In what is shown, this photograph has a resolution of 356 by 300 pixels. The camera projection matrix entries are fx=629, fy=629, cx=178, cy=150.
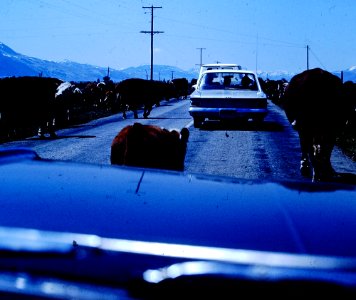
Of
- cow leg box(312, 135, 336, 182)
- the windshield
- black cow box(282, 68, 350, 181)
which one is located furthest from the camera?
the windshield

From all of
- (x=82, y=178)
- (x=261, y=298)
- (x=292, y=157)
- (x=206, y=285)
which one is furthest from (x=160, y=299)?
(x=292, y=157)

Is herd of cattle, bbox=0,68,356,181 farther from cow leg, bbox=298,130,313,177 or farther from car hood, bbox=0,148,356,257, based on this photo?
car hood, bbox=0,148,356,257

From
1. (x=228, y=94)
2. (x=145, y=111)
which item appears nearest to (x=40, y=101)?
(x=228, y=94)

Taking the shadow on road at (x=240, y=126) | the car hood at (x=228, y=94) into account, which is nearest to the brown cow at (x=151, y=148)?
the car hood at (x=228, y=94)

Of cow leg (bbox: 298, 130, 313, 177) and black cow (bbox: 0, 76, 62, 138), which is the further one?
black cow (bbox: 0, 76, 62, 138)

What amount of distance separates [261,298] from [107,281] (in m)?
0.34

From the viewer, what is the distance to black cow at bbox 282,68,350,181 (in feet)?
30.1

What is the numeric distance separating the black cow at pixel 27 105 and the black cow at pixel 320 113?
8867 millimetres

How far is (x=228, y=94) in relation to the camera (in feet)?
60.2

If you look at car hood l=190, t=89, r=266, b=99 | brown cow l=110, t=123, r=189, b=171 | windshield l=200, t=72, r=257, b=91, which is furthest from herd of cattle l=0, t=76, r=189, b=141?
brown cow l=110, t=123, r=189, b=171

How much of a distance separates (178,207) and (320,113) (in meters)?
7.75

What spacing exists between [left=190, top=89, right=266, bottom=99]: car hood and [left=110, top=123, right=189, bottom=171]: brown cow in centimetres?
1261

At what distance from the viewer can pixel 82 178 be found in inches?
84.4

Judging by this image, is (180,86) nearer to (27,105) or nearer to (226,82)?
(226,82)
